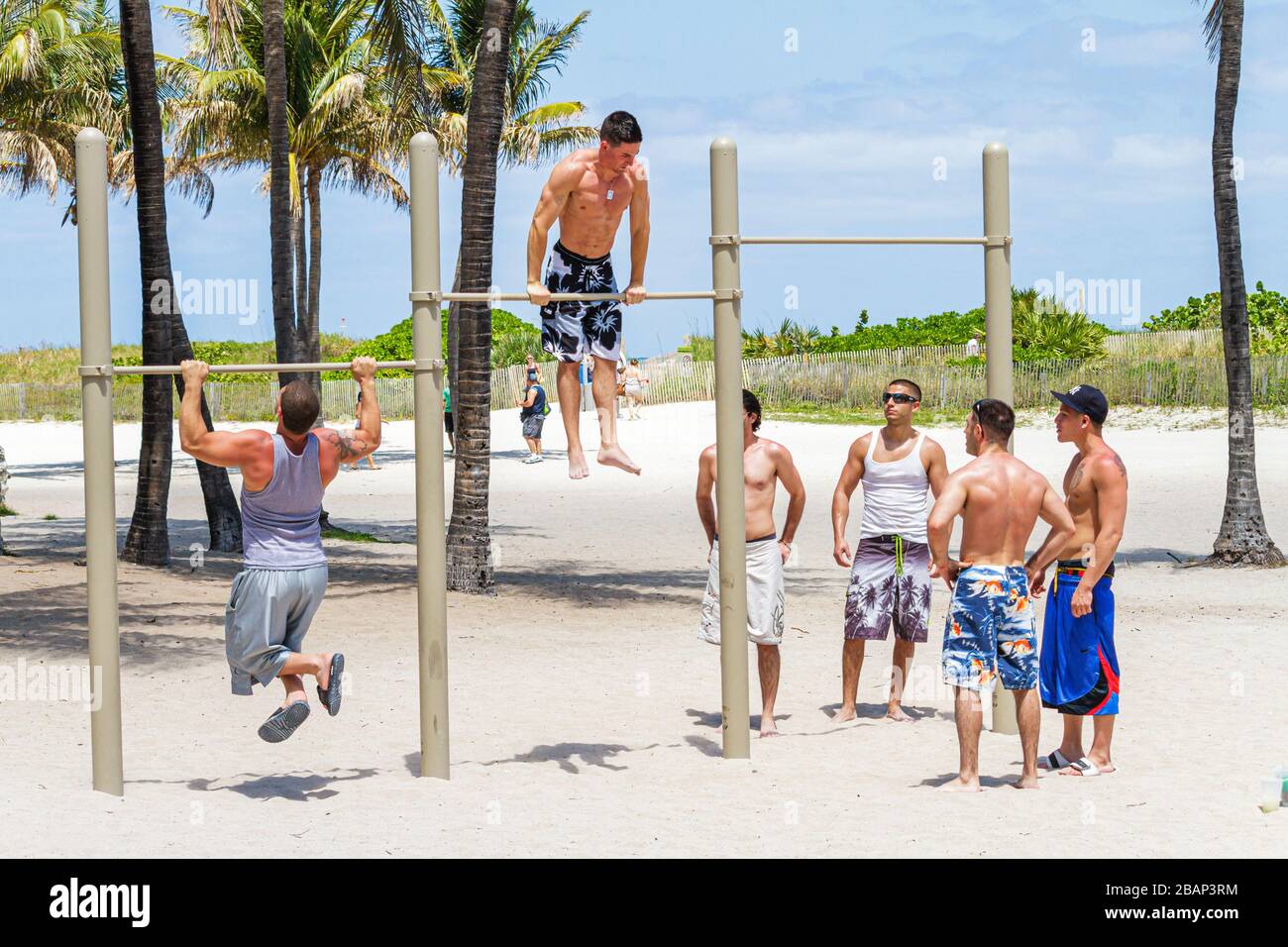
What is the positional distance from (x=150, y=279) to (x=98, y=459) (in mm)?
8797

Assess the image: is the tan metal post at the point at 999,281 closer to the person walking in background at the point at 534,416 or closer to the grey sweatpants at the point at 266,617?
the grey sweatpants at the point at 266,617

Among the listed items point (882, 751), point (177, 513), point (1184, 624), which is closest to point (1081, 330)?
point (177, 513)

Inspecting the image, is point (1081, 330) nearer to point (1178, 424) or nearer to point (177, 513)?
point (1178, 424)

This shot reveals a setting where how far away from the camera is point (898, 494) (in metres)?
8.25

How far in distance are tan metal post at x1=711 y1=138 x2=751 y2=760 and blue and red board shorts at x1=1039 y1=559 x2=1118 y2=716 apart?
1.47 metres

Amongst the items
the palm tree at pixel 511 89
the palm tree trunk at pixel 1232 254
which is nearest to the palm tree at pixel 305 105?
the palm tree at pixel 511 89

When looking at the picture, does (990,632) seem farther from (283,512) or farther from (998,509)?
(283,512)

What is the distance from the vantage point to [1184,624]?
1230 cm

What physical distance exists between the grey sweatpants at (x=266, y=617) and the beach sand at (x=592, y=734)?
2.06 ft

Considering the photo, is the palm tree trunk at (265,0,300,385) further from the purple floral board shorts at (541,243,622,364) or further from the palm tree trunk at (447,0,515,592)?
the purple floral board shorts at (541,243,622,364)

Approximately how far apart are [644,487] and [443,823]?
19831 mm

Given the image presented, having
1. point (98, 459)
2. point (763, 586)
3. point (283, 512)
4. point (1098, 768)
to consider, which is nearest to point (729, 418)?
point (763, 586)

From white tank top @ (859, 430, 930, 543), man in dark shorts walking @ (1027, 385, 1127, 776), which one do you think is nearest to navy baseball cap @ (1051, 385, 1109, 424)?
man in dark shorts walking @ (1027, 385, 1127, 776)

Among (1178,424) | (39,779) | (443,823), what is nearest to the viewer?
(443,823)
